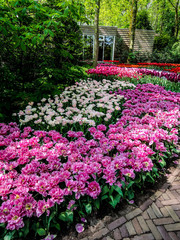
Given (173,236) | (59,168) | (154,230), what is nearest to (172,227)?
(173,236)

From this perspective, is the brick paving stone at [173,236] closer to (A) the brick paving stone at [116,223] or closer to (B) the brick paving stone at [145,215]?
(B) the brick paving stone at [145,215]

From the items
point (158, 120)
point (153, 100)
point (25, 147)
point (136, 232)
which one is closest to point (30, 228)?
point (25, 147)

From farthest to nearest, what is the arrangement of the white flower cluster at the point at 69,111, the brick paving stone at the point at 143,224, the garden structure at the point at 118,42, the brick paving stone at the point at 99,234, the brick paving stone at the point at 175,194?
the garden structure at the point at 118,42
the white flower cluster at the point at 69,111
the brick paving stone at the point at 175,194
the brick paving stone at the point at 143,224
the brick paving stone at the point at 99,234

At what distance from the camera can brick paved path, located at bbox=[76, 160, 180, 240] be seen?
165 centimetres

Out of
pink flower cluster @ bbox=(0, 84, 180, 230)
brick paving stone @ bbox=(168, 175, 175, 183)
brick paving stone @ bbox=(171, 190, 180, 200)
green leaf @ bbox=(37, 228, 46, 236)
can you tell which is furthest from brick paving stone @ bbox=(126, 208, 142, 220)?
green leaf @ bbox=(37, 228, 46, 236)

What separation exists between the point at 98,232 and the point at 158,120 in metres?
2.19

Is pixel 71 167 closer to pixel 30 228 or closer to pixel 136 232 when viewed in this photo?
pixel 30 228

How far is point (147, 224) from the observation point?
1775mm

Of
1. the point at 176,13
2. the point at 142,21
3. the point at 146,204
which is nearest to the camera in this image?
the point at 146,204

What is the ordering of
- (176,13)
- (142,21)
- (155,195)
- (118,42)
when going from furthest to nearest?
(142,21) → (176,13) → (118,42) → (155,195)

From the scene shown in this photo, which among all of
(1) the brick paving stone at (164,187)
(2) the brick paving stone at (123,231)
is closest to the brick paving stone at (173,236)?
(2) the brick paving stone at (123,231)

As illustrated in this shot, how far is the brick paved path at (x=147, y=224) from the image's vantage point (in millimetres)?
1650

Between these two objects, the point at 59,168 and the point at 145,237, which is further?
the point at 59,168

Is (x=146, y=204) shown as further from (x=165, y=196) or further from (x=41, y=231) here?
(x=41, y=231)
